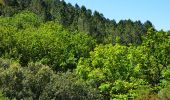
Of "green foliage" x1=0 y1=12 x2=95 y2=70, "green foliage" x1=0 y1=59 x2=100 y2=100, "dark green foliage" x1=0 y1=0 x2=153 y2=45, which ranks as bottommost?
"green foliage" x1=0 y1=59 x2=100 y2=100

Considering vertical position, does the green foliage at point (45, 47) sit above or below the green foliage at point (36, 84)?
above

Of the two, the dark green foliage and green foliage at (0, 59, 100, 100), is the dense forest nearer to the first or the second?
green foliage at (0, 59, 100, 100)

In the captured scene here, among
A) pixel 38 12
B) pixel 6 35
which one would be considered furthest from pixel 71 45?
pixel 38 12

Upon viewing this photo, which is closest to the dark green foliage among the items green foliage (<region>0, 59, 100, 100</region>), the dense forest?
the dense forest

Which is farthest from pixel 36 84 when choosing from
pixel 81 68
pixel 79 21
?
pixel 79 21

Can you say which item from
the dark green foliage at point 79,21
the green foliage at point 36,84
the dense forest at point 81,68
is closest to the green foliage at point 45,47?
the dense forest at point 81,68

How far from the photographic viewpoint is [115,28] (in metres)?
181

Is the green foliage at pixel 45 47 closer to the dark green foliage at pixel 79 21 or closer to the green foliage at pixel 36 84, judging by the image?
the green foliage at pixel 36 84

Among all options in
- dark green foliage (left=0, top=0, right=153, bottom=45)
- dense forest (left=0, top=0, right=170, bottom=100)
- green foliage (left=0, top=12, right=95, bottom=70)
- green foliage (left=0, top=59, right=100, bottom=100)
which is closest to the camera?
green foliage (left=0, top=59, right=100, bottom=100)

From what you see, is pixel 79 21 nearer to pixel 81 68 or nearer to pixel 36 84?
pixel 81 68

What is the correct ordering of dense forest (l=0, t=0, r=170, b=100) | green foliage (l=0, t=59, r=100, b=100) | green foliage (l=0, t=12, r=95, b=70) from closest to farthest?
green foliage (l=0, t=59, r=100, b=100)
dense forest (l=0, t=0, r=170, b=100)
green foliage (l=0, t=12, r=95, b=70)

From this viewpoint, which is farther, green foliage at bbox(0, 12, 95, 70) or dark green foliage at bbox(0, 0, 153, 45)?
dark green foliage at bbox(0, 0, 153, 45)

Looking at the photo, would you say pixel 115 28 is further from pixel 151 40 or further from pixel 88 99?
pixel 88 99

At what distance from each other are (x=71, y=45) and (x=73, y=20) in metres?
74.0
